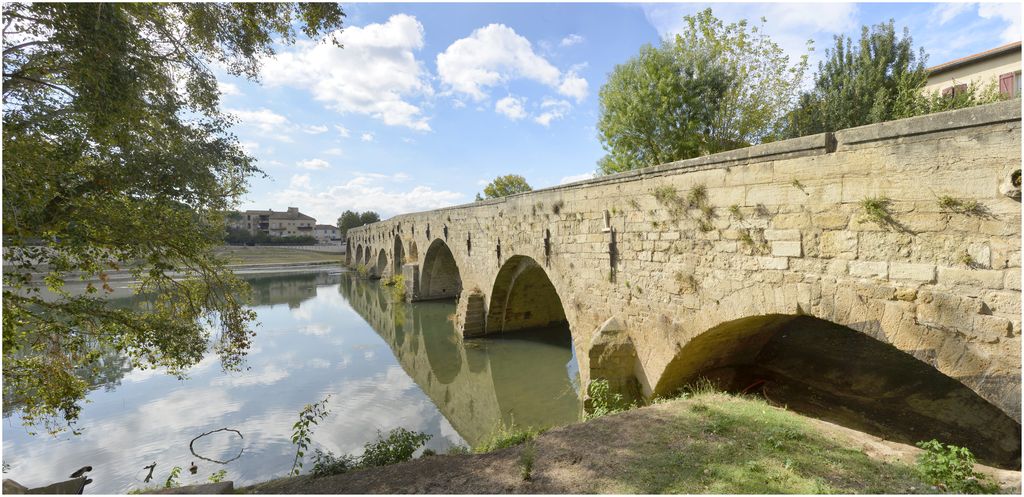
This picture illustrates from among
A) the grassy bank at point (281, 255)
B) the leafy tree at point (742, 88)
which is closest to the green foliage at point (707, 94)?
the leafy tree at point (742, 88)

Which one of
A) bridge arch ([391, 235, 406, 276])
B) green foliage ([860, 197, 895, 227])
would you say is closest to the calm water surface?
green foliage ([860, 197, 895, 227])

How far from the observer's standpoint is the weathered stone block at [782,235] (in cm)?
470

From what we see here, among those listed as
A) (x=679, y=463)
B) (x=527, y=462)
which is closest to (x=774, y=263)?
(x=679, y=463)

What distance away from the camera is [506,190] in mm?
46375

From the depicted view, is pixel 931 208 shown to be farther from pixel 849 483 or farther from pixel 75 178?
pixel 75 178

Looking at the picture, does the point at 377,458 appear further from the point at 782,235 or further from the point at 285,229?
the point at 285,229

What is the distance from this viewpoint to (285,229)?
9162cm

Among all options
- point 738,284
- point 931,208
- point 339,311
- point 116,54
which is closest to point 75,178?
point 116,54

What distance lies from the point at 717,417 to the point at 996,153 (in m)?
3.64

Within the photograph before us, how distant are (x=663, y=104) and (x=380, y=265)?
83.5 ft

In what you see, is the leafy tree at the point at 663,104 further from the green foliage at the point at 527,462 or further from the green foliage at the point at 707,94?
the green foliage at the point at 527,462

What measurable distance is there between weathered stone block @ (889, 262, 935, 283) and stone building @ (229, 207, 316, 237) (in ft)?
308

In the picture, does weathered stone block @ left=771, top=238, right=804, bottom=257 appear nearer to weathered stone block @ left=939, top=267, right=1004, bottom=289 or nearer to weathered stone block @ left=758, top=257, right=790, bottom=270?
weathered stone block @ left=758, top=257, right=790, bottom=270

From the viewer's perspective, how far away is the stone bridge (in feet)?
11.3
